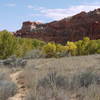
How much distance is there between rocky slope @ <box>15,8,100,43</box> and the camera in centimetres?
11444

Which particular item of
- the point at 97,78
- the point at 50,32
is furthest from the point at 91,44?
the point at 50,32

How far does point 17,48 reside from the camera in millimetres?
36875

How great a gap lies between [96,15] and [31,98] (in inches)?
4490

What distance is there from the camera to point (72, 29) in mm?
118938

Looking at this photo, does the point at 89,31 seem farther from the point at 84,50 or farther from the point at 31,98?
the point at 31,98

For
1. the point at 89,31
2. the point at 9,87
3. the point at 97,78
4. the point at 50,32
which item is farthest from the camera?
the point at 50,32

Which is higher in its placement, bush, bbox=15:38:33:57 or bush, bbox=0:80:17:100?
bush, bbox=0:80:17:100

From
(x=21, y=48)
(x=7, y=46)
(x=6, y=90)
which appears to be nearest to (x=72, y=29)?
(x=21, y=48)

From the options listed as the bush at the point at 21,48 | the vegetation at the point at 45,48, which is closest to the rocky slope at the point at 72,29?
the bush at the point at 21,48

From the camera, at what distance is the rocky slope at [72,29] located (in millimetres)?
114438

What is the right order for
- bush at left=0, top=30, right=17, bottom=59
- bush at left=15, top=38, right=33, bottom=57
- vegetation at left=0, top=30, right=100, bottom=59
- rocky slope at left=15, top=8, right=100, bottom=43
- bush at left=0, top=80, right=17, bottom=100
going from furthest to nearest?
rocky slope at left=15, top=8, right=100, bottom=43 < bush at left=15, top=38, right=33, bottom=57 < vegetation at left=0, top=30, right=100, bottom=59 < bush at left=0, top=30, right=17, bottom=59 < bush at left=0, top=80, right=17, bottom=100

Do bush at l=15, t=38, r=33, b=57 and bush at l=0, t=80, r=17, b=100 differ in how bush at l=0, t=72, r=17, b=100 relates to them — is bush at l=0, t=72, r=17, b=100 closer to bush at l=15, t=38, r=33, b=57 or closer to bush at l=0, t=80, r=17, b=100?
bush at l=0, t=80, r=17, b=100

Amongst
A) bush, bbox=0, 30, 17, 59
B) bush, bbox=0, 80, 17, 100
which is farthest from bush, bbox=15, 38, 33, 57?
bush, bbox=0, 80, 17, 100

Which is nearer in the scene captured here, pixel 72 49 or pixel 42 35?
pixel 72 49
